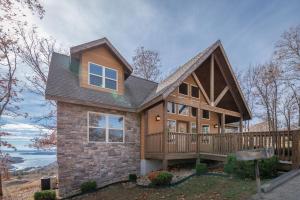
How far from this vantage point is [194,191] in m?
7.59

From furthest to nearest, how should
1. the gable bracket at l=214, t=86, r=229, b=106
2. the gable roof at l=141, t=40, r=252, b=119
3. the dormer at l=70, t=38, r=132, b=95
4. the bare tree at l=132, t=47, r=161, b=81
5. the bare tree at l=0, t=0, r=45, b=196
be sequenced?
the bare tree at l=132, t=47, r=161, b=81 → the gable bracket at l=214, t=86, r=229, b=106 → the bare tree at l=0, t=0, r=45, b=196 → the dormer at l=70, t=38, r=132, b=95 → the gable roof at l=141, t=40, r=252, b=119

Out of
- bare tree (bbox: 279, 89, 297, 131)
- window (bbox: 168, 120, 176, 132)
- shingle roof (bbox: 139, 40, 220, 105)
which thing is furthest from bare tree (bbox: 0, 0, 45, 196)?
bare tree (bbox: 279, 89, 297, 131)

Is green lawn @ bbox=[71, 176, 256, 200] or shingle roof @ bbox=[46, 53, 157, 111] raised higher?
shingle roof @ bbox=[46, 53, 157, 111]

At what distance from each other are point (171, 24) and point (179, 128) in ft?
23.2

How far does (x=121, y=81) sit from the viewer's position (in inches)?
511

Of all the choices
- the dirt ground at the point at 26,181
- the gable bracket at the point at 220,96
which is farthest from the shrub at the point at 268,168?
the dirt ground at the point at 26,181

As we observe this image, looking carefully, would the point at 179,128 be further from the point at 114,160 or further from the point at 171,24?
the point at 171,24

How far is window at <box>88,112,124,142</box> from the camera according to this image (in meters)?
10.9

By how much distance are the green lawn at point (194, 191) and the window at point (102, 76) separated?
17.3ft

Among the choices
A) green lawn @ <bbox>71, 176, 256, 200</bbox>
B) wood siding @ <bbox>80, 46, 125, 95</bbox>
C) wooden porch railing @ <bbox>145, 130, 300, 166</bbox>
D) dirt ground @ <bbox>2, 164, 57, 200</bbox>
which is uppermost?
wood siding @ <bbox>80, 46, 125, 95</bbox>

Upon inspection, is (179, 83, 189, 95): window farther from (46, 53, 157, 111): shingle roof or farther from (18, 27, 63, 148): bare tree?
(18, 27, 63, 148): bare tree

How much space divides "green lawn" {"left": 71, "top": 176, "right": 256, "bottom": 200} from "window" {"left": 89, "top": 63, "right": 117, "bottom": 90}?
5281 mm

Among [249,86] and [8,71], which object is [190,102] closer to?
[8,71]

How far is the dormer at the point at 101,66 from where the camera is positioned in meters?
11.4
